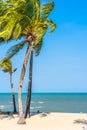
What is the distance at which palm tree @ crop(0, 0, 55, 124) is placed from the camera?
28703 millimetres

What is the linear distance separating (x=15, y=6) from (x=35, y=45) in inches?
192

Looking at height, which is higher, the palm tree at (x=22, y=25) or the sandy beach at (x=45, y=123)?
the palm tree at (x=22, y=25)

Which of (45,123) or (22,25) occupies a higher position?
(22,25)

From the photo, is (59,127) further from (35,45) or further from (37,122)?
(35,45)

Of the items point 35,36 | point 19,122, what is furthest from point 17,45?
point 19,122

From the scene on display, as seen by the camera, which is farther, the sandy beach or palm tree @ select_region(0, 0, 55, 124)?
palm tree @ select_region(0, 0, 55, 124)

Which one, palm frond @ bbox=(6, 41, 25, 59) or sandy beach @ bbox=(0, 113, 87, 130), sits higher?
palm frond @ bbox=(6, 41, 25, 59)

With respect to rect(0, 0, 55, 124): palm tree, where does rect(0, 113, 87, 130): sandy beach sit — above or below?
below

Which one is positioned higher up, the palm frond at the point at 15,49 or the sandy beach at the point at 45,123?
the palm frond at the point at 15,49

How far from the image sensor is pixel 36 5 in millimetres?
30453

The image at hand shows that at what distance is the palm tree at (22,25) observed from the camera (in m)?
28.7

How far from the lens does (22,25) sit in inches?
1152

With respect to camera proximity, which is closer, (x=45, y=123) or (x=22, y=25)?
(x=45, y=123)

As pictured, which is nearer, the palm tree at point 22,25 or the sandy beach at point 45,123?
the sandy beach at point 45,123
